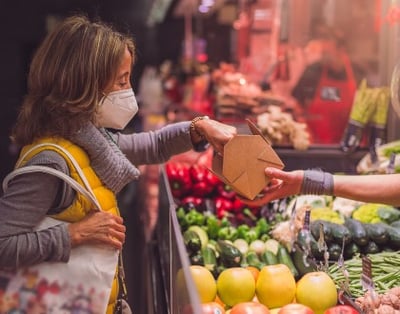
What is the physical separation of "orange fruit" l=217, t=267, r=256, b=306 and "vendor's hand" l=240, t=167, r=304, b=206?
307 mm

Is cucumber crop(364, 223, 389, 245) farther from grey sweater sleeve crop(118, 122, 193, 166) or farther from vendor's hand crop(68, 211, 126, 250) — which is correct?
vendor's hand crop(68, 211, 126, 250)

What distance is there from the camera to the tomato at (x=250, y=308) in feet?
8.16

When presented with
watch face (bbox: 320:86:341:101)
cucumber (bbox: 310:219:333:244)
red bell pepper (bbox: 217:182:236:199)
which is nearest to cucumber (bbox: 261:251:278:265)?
cucumber (bbox: 310:219:333:244)

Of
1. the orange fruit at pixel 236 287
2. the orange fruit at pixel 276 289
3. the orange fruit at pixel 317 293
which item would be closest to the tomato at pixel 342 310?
the orange fruit at pixel 317 293

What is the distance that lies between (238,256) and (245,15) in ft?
24.2

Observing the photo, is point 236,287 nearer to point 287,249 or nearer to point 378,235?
point 287,249

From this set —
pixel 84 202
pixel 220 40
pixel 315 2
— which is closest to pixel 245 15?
pixel 220 40

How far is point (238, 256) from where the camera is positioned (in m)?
3.24

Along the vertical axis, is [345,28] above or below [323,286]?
above

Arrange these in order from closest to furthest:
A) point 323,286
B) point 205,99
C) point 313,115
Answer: point 323,286
point 313,115
point 205,99

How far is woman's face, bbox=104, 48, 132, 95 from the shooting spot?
2465 mm

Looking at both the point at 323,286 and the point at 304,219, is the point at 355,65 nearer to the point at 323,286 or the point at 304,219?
the point at 304,219

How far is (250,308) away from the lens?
2.51 meters

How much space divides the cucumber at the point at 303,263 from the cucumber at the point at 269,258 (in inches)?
4.2
